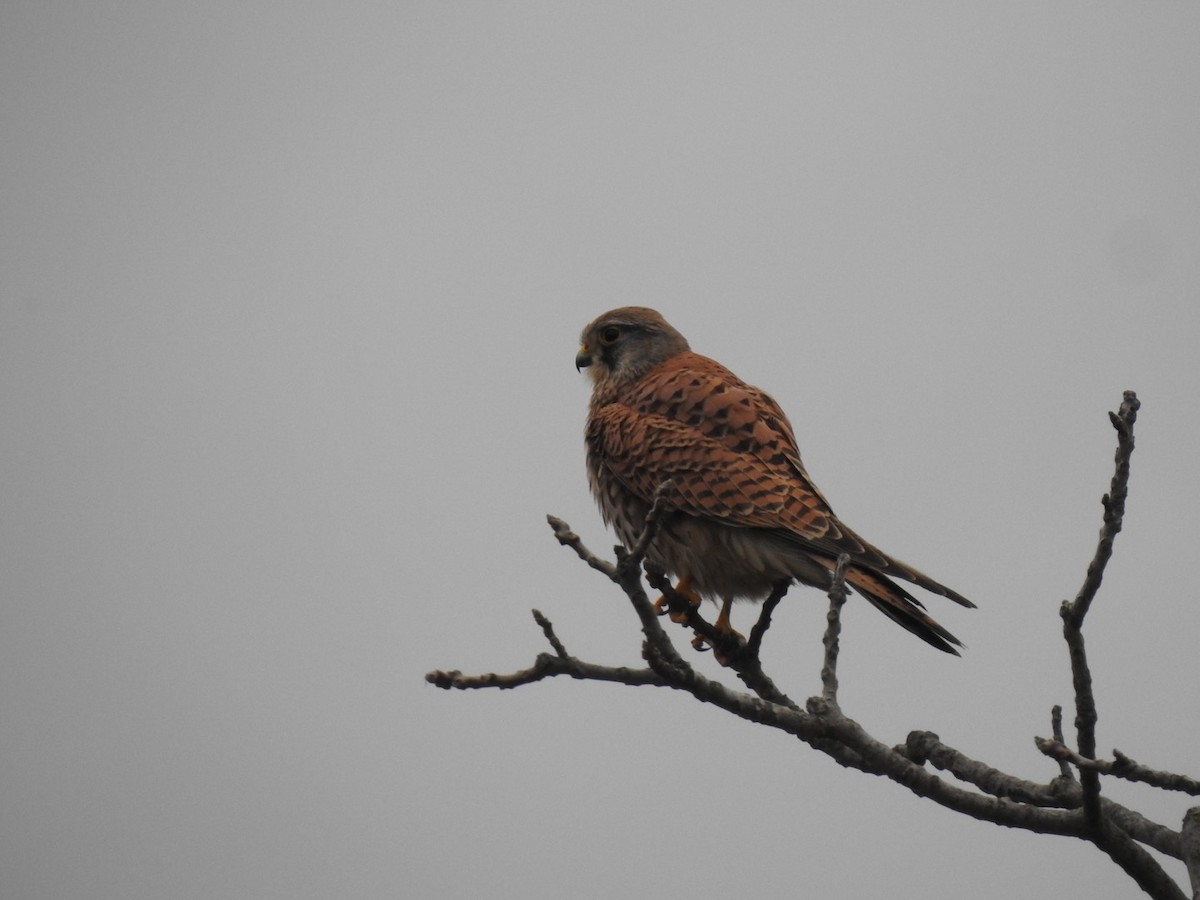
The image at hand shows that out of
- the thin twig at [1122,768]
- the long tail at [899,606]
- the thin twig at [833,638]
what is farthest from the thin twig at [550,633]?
the long tail at [899,606]

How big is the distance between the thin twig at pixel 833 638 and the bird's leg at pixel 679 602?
506mm

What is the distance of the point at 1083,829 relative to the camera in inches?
105

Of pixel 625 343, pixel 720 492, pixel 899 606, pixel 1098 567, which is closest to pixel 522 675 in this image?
pixel 1098 567

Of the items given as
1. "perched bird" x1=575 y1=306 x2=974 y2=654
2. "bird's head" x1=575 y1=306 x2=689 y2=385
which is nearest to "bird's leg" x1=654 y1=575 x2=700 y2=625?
"perched bird" x1=575 y1=306 x2=974 y2=654

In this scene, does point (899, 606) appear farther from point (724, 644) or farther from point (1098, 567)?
point (1098, 567)

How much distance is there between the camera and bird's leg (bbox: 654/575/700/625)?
335cm

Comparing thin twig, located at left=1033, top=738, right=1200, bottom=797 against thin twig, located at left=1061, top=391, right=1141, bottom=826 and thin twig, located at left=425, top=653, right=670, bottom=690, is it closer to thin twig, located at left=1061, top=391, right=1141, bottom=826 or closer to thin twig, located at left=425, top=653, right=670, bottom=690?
thin twig, located at left=1061, top=391, right=1141, bottom=826

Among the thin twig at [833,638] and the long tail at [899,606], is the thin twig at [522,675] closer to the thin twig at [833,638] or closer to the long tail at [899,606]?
the thin twig at [833,638]

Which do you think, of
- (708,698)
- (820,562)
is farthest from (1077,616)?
(820,562)

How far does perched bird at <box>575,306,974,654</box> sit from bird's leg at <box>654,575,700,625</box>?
0.01 m

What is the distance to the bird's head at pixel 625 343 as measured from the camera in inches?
240

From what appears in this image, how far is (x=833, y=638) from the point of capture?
292 cm

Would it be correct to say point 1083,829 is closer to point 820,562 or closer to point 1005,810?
point 1005,810

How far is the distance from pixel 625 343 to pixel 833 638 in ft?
11.1
